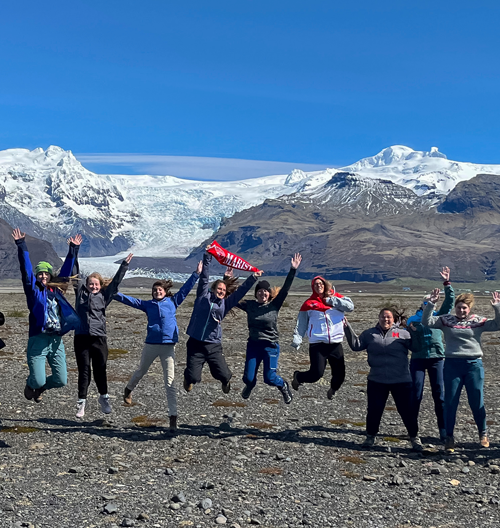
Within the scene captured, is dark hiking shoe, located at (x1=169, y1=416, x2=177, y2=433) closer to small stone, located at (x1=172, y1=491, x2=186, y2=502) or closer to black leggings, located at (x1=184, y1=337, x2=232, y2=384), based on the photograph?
black leggings, located at (x1=184, y1=337, x2=232, y2=384)

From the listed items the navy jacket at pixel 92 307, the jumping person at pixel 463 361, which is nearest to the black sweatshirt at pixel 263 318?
the navy jacket at pixel 92 307

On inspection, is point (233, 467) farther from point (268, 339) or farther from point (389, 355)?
point (389, 355)

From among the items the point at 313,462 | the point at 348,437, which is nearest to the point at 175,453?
the point at 313,462

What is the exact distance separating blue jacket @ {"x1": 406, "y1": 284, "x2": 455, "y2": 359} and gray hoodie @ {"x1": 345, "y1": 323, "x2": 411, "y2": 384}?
0.20 meters

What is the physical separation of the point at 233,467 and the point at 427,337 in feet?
17.8

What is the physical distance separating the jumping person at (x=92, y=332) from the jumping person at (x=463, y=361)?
774cm

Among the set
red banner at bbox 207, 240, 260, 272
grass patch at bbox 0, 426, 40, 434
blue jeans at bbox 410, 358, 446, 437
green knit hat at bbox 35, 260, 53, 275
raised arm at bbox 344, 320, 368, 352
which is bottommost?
grass patch at bbox 0, 426, 40, 434

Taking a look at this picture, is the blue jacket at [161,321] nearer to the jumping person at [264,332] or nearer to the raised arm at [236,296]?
the raised arm at [236,296]

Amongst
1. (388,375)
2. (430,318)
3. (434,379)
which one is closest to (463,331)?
(430,318)

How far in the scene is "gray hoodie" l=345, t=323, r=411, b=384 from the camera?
1447 centimetres

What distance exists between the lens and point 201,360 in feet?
52.1

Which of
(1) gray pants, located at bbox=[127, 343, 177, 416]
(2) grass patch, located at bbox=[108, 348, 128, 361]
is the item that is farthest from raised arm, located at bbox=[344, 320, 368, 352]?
(2) grass patch, located at bbox=[108, 348, 128, 361]

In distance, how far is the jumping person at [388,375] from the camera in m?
14.5

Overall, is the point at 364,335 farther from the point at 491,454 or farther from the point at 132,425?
the point at 132,425
